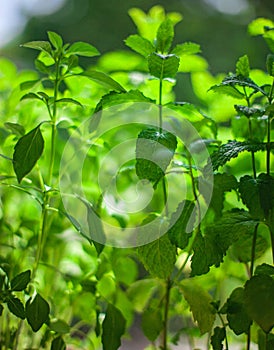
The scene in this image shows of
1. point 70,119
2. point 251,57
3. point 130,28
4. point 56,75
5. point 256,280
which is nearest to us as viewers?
point 256,280

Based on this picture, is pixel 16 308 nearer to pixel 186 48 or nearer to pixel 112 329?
pixel 112 329

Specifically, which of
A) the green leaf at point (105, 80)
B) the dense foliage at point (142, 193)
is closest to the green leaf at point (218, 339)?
the dense foliage at point (142, 193)

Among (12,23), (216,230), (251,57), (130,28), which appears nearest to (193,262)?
(216,230)

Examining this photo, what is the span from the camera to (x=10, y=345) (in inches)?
29.5

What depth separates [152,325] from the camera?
2.27 ft

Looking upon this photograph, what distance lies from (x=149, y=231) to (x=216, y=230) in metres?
0.09

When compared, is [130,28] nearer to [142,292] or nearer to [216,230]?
[142,292]

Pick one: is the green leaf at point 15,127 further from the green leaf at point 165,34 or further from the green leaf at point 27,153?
the green leaf at point 165,34

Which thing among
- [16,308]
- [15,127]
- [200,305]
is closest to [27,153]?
[15,127]

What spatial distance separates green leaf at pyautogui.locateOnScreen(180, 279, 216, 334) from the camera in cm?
64

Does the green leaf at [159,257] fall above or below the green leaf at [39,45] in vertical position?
below

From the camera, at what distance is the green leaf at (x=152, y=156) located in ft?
1.83

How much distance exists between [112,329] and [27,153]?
0.25m

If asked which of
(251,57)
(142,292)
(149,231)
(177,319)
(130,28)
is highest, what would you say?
(130,28)
